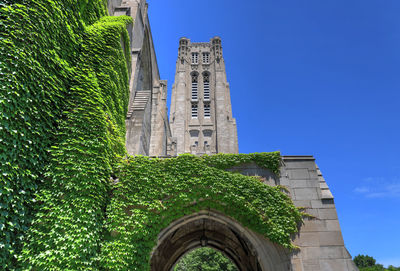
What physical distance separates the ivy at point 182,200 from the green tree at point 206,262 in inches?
868

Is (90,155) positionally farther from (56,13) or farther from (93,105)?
(56,13)

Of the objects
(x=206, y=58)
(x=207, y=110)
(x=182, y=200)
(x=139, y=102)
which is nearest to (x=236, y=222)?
(x=182, y=200)

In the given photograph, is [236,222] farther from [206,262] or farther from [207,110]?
[207,110]

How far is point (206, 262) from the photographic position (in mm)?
27578

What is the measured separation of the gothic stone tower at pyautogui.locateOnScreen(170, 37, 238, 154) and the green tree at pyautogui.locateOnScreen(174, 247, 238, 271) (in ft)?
56.0

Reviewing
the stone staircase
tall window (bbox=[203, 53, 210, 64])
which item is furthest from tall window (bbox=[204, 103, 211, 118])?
the stone staircase

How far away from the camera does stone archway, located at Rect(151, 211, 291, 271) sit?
24.1 ft

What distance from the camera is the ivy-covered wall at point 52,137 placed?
202 inches

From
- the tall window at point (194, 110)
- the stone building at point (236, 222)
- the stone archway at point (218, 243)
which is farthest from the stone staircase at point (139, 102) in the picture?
the tall window at point (194, 110)

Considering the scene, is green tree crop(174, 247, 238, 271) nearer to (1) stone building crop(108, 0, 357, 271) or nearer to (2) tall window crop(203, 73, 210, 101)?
(1) stone building crop(108, 0, 357, 271)

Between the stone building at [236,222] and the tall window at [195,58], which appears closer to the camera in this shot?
the stone building at [236,222]

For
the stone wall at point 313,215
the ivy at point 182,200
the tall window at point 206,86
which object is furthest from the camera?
the tall window at point 206,86

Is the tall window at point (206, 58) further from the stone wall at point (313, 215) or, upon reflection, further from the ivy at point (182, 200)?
the ivy at point (182, 200)

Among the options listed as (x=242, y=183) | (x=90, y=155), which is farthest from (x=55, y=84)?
(x=242, y=183)
